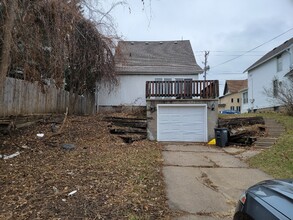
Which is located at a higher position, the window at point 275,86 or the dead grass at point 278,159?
the window at point 275,86

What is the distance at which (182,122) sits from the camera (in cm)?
1714

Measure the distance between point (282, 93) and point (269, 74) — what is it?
6863mm

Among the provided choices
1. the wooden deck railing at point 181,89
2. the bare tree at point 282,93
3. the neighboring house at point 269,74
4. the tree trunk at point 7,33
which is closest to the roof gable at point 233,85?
the neighboring house at point 269,74

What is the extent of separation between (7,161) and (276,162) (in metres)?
8.30

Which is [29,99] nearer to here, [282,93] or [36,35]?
[36,35]

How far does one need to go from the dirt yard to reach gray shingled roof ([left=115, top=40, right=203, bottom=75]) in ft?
33.2

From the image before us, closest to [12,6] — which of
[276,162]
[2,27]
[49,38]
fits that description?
[2,27]

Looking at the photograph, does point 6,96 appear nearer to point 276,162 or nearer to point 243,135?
point 276,162

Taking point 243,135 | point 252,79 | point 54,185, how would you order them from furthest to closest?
point 252,79 < point 243,135 < point 54,185

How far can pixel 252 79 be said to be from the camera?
101 feet

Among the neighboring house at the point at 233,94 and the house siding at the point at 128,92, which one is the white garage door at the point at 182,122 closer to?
the house siding at the point at 128,92

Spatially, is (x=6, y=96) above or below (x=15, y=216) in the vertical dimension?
above

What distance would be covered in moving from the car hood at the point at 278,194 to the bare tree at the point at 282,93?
1803 centimetres

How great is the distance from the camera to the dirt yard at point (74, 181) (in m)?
4.82
